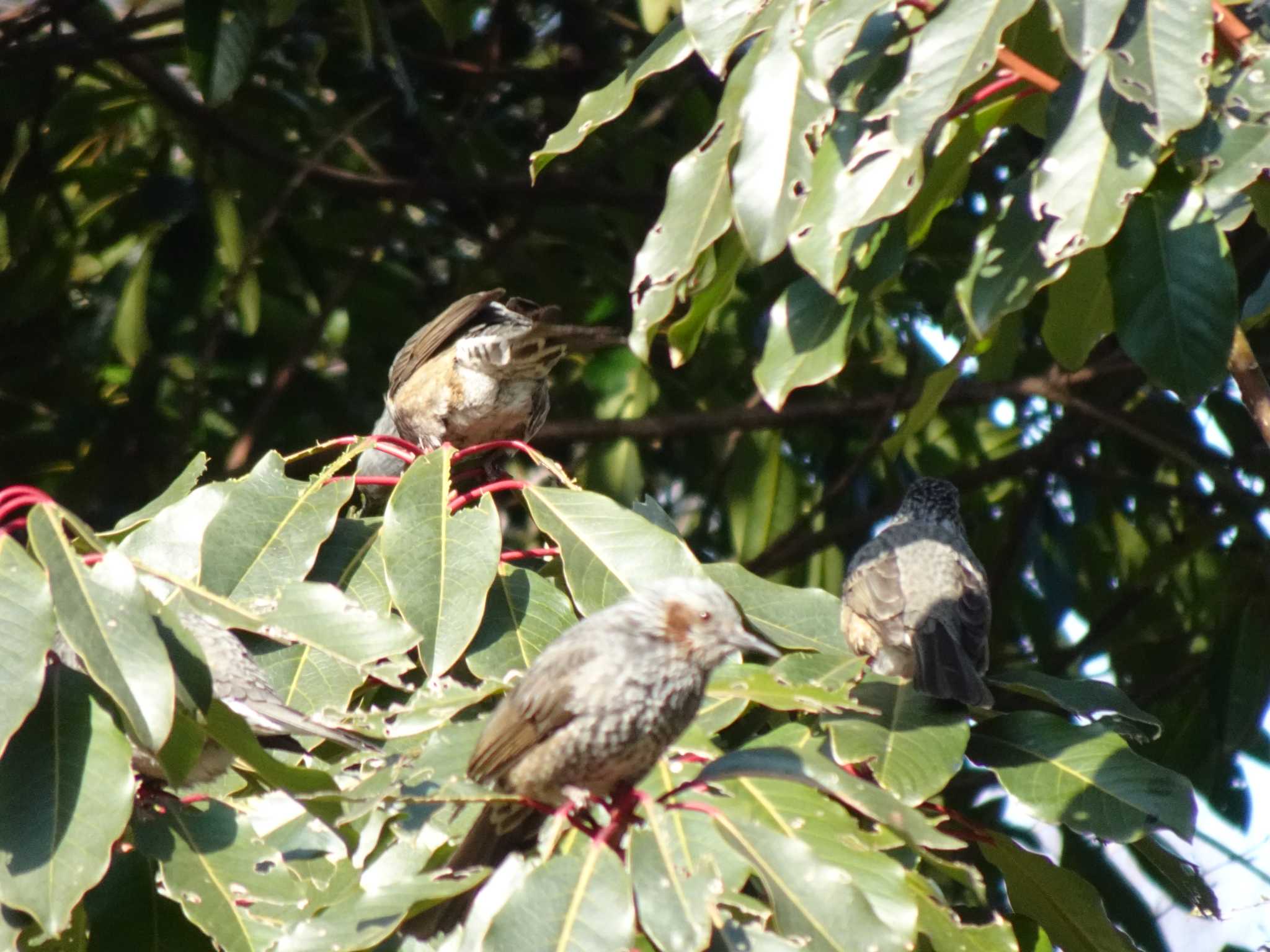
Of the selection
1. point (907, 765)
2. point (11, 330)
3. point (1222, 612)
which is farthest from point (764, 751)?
point (11, 330)

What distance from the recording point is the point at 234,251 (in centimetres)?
642

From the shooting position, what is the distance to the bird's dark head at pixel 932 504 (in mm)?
5844

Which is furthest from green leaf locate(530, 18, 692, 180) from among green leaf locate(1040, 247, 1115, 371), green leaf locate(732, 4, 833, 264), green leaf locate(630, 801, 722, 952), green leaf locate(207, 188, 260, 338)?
green leaf locate(207, 188, 260, 338)

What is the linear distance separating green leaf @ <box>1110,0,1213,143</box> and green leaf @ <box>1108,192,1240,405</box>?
442 mm

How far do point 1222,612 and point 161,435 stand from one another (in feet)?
14.7

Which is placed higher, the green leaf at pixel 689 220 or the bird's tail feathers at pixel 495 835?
the green leaf at pixel 689 220

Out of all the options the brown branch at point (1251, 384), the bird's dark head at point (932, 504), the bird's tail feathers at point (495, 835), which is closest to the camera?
the bird's tail feathers at point (495, 835)

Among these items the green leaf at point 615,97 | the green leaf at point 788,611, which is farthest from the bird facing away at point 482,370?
the green leaf at point 615,97

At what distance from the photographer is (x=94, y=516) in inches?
281

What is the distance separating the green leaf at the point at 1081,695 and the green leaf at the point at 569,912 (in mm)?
1485

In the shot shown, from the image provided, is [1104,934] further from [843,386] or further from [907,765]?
[843,386]

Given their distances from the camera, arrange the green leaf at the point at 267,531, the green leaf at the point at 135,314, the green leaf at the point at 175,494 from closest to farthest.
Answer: the green leaf at the point at 267,531, the green leaf at the point at 175,494, the green leaf at the point at 135,314

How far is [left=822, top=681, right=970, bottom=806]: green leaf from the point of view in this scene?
315 cm

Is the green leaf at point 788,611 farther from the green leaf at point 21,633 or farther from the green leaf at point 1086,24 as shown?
the green leaf at point 21,633
